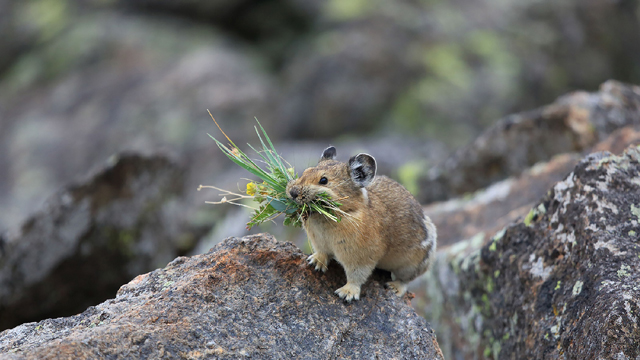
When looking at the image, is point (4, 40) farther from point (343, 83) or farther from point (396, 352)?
point (396, 352)

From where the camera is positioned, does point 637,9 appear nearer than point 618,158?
No

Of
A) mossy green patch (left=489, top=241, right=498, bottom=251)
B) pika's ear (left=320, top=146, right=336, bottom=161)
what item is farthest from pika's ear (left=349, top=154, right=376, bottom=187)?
mossy green patch (left=489, top=241, right=498, bottom=251)

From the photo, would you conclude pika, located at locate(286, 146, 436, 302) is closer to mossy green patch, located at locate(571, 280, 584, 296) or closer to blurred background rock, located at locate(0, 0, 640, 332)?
mossy green patch, located at locate(571, 280, 584, 296)

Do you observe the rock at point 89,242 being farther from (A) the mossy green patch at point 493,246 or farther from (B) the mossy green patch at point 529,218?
(B) the mossy green patch at point 529,218

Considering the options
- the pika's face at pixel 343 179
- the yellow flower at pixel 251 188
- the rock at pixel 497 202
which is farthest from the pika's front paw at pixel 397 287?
the rock at pixel 497 202

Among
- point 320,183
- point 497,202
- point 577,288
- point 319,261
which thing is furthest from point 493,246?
point 497,202

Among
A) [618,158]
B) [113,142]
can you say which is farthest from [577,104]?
[113,142]
